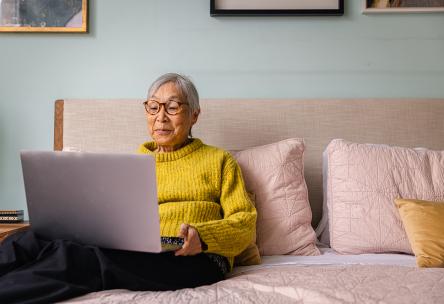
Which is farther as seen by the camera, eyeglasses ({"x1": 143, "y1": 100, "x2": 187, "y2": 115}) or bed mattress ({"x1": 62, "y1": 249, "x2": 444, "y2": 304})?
eyeglasses ({"x1": 143, "y1": 100, "x2": 187, "y2": 115})

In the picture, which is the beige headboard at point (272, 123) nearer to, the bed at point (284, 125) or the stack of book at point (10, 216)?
the bed at point (284, 125)

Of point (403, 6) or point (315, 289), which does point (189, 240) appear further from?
point (403, 6)

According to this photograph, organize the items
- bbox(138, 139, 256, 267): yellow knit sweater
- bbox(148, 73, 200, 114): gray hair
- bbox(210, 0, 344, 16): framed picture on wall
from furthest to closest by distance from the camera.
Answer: bbox(210, 0, 344, 16): framed picture on wall, bbox(148, 73, 200, 114): gray hair, bbox(138, 139, 256, 267): yellow knit sweater

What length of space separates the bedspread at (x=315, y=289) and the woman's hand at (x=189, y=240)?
3.9 inches

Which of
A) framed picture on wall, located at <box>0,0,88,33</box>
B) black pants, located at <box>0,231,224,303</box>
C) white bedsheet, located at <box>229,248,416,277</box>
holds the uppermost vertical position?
framed picture on wall, located at <box>0,0,88,33</box>

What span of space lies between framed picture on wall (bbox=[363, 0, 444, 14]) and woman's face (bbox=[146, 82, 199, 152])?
1.03 meters

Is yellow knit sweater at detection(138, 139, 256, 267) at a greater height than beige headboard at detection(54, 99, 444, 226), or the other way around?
beige headboard at detection(54, 99, 444, 226)

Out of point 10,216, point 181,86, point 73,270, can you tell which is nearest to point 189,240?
point 73,270

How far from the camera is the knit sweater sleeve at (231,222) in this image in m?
1.32

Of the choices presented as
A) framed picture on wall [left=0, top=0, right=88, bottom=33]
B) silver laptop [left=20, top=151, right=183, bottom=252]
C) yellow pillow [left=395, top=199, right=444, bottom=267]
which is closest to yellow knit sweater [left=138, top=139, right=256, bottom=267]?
silver laptop [left=20, top=151, right=183, bottom=252]

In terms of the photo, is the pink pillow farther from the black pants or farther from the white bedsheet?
the black pants

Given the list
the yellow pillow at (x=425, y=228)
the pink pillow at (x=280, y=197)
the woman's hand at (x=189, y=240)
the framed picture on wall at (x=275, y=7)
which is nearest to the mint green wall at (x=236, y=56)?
the framed picture on wall at (x=275, y=7)

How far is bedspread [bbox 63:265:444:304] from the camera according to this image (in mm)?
1078

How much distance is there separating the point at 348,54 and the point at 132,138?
1037 millimetres
